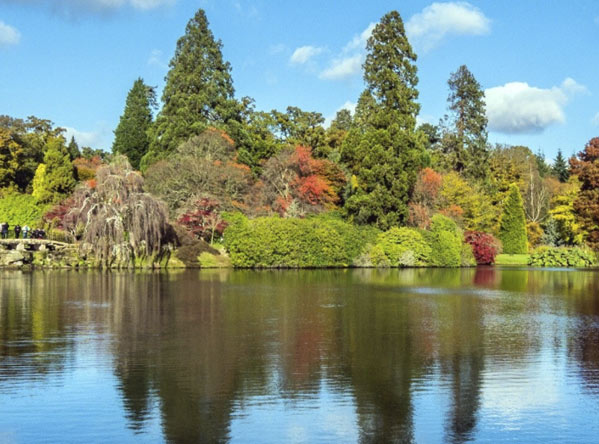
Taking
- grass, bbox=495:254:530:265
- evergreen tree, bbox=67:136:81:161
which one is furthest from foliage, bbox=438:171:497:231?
evergreen tree, bbox=67:136:81:161

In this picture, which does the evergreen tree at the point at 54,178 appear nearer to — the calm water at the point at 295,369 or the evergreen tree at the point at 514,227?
the calm water at the point at 295,369

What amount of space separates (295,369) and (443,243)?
115 ft

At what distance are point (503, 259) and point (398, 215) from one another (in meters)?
11.8

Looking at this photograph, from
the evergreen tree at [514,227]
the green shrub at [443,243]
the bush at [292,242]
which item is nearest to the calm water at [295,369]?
the bush at [292,242]

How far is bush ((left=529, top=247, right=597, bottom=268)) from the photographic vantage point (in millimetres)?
48875

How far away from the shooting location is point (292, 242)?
42375 mm

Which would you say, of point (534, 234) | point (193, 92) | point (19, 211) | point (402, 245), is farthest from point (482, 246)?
point (19, 211)

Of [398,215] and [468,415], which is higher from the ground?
[398,215]

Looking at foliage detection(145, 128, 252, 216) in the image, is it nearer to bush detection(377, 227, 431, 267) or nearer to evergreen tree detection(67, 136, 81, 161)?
bush detection(377, 227, 431, 267)

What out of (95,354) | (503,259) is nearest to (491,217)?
(503,259)

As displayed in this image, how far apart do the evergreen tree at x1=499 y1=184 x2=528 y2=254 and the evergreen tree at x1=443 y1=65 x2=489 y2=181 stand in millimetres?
4758

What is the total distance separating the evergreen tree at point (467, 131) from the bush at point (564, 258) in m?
13.3

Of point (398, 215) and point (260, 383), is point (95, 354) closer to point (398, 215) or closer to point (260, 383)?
point (260, 383)

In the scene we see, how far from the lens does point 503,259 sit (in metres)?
52.7
